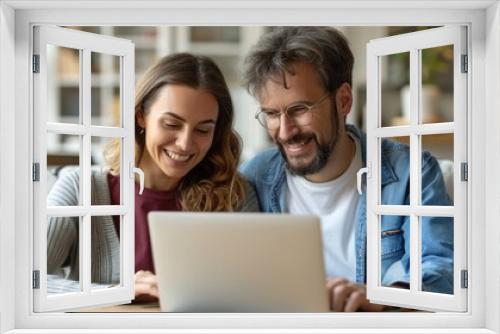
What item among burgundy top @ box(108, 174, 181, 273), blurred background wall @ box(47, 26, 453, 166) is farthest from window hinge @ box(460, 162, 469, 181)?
blurred background wall @ box(47, 26, 453, 166)

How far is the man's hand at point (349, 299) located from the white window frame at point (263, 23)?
74 centimetres

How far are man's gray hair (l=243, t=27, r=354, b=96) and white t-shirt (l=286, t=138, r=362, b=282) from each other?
0.38 meters

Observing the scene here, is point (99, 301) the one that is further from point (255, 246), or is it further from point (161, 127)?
point (161, 127)

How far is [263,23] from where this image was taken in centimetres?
228

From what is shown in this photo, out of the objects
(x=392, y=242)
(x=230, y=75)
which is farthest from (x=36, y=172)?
(x=230, y=75)

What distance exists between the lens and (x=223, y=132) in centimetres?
364

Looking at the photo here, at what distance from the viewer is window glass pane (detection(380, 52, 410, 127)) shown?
536 cm

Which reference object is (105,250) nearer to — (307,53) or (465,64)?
(307,53)

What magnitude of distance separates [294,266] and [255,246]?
132 millimetres

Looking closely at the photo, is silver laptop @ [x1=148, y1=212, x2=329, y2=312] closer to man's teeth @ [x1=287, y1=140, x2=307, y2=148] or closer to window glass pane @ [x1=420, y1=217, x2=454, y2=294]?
window glass pane @ [x1=420, y1=217, x2=454, y2=294]

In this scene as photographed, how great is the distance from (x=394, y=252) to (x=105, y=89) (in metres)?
3.77

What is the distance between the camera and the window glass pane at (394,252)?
9.61 feet

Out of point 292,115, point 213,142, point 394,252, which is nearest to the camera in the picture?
point 394,252

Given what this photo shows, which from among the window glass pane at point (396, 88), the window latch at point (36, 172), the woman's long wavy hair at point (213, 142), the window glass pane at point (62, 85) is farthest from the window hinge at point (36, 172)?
the window glass pane at point (62, 85)
